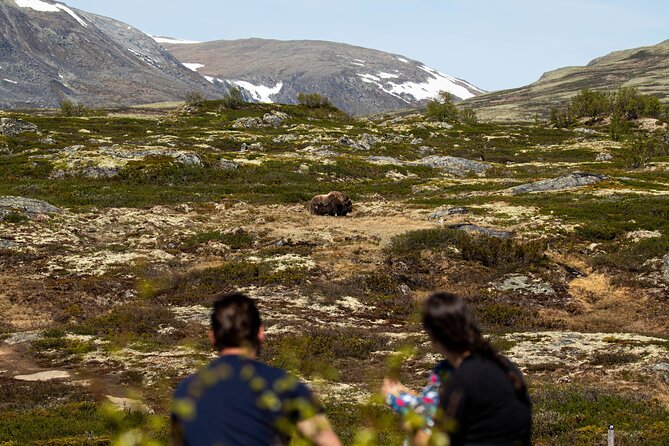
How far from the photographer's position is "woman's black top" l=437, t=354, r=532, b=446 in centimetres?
480

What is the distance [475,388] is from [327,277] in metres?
28.3

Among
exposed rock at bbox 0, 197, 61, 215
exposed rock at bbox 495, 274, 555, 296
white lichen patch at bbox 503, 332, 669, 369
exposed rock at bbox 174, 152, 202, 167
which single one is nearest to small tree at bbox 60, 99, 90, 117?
exposed rock at bbox 174, 152, 202, 167

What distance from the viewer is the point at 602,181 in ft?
186

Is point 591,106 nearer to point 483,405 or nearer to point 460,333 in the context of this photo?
point 460,333

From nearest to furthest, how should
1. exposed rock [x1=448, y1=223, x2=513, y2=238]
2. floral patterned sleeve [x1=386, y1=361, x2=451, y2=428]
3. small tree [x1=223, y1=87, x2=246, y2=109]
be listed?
floral patterned sleeve [x1=386, y1=361, x2=451, y2=428]
exposed rock [x1=448, y1=223, x2=513, y2=238]
small tree [x1=223, y1=87, x2=246, y2=109]

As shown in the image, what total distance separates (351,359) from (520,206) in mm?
29935

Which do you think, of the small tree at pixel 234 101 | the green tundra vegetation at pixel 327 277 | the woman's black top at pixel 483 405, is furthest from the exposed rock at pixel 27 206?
the small tree at pixel 234 101

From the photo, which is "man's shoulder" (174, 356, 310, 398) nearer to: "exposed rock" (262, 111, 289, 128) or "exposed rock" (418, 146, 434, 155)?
"exposed rock" (418, 146, 434, 155)

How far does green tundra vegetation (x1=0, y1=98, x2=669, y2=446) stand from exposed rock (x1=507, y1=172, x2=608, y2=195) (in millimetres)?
1506

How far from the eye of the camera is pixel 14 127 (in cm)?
8794

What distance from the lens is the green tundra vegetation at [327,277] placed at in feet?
49.4

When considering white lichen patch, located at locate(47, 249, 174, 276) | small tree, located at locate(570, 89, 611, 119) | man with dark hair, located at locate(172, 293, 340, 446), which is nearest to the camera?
man with dark hair, located at locate(172, 293, 340, 446)

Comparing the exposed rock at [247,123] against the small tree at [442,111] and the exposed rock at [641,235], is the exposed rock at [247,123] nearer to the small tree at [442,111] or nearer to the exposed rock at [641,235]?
the small tree at [442,111]

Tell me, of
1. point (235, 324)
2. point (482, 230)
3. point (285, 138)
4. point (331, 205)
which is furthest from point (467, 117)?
point (235, 324)
